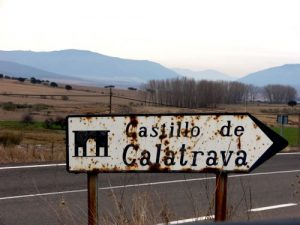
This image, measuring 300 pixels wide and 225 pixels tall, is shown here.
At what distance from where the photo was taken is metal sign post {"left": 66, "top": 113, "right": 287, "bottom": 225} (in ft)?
11.5

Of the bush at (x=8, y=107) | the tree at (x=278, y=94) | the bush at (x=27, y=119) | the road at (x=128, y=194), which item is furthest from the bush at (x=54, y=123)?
the tree at (x=278, y=94)

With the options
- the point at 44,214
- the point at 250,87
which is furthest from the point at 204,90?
the point at 44,214

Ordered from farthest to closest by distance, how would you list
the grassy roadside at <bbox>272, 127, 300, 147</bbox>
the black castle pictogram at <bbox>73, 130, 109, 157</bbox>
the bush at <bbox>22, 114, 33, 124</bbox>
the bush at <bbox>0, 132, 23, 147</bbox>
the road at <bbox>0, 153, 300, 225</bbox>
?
the bush at <bbox>22, 114, 33, 124</bbox>, the grassy roadside at <bbox>272, 127, 300, 147</bbox>, the bush at <bbox>0, 132, 23, 147</bbox>, the road at <bbox>0, 153, 300, 225</bbox>, the black castle pictogram at <bbox>73, 130, 109, 157</bbox>

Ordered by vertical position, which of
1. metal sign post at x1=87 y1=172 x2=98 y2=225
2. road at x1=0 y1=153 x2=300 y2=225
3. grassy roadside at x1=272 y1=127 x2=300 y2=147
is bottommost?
grassy roadside at x1=272 y1=127 x2=300 y2=147

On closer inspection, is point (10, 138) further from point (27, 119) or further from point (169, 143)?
point (27, 119)

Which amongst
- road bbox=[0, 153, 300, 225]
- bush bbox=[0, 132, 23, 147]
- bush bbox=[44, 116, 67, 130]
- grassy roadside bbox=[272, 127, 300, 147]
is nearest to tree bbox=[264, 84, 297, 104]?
grassy roadside bbox=[272, 127, 300, 147]

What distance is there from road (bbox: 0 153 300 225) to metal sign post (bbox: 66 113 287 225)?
1.04 m

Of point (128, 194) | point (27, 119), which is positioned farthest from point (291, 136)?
point (128, 194)

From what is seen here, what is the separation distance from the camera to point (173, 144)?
11.7 ft

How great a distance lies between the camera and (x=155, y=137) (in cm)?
360

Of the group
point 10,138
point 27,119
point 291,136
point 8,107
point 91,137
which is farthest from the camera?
point 8,107

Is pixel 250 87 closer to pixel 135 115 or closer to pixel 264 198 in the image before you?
pixel 264 198

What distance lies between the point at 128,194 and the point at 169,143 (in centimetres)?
474

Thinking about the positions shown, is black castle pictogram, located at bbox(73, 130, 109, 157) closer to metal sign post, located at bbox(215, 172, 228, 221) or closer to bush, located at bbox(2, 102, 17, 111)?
metal sign post, located at bbox(215, 172, 228, 221)
